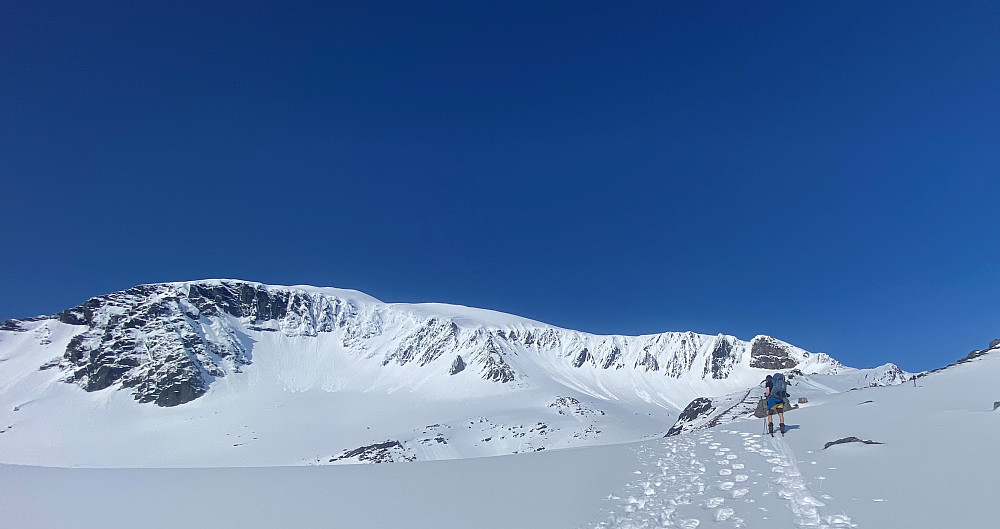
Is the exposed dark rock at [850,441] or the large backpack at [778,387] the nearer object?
the exposed dark rock at [850,441]

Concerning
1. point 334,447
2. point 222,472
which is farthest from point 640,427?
point 222,472

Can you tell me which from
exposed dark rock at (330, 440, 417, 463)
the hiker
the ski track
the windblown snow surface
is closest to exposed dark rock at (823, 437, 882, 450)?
the windblown snow surface

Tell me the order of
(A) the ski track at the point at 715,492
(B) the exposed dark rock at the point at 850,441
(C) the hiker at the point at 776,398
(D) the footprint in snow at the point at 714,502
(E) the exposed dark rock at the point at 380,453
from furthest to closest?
1. (E) the exposed dark rock at the point at 380,453
2. (C) the hiker at the point at 776,398
3. (B) the exposed dark rock at the point at 850,441
4. (D) the footprint in snow at the point at 714,502
5. (A) the ski track at the point at 715,492

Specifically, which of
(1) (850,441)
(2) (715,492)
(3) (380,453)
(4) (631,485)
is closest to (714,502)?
(2) (715,492)

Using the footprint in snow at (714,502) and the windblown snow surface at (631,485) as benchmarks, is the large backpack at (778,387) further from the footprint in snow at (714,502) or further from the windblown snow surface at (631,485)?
the footprint in snow at (714,502)

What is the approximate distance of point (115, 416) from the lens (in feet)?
588

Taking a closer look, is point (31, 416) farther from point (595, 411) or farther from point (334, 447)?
point (595, 411)

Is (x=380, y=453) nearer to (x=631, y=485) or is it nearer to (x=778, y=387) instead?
(x=778, y=387)

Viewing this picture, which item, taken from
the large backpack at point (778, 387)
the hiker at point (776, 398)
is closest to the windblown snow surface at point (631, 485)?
the hiker at point (776, 398)

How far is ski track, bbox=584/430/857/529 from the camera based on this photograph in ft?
21.0

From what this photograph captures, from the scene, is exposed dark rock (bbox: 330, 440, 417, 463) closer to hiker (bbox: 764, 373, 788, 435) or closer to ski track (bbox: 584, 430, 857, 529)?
hiker (bbox: 764, 373, 788, 435)

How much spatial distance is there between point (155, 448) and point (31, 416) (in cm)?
5554

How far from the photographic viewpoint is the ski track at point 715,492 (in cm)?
640

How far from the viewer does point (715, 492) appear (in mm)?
7977
